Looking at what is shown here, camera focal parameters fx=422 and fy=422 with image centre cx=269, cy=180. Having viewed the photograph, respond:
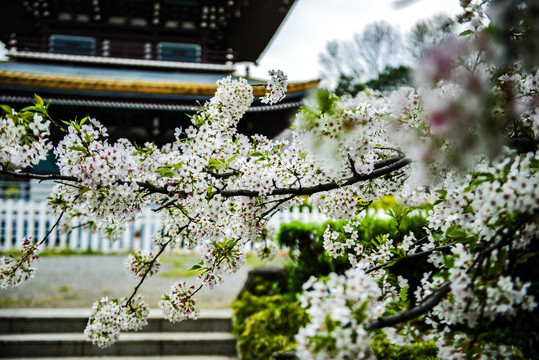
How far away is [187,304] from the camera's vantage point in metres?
2.61

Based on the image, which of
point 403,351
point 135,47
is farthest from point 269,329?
point 135,47

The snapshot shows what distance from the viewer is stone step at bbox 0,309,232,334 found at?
16.7 ft

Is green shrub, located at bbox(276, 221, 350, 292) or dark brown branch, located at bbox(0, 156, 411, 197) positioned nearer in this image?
dark brown branch, located at bbox(0, 156, 411, 197)

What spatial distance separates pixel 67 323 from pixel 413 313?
16.1 feet

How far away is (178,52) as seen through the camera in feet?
40.3

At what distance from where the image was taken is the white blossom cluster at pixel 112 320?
251 cm

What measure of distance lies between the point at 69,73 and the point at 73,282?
260 inches

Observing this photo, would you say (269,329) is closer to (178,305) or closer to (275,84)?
(178,305)

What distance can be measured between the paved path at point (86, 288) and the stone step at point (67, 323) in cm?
53

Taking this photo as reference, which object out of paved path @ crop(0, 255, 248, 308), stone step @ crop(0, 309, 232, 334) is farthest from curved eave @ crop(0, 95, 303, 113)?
stone step @ crop(0, 309, 232, 334)

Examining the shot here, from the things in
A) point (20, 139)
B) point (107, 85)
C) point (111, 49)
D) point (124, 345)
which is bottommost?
point (124, 345)

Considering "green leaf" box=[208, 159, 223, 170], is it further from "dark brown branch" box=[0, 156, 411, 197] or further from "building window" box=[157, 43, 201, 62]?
"building window" box=[157, 43, 201, 62]

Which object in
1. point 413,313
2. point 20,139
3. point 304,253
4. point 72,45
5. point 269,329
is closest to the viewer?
point 413,313

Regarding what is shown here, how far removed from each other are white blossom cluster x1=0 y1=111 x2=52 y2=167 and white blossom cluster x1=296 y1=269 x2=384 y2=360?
1.44 meters
